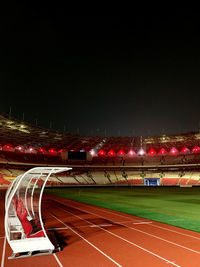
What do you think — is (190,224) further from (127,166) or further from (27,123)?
(127,166)

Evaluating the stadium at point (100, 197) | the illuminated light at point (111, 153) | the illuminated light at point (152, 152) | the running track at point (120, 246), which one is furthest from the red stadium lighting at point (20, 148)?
the running track at point (120, 246)

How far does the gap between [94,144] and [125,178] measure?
1735 centimetres

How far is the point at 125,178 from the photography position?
6475 cm

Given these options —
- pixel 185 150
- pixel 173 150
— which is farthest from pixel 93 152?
pixel 185 150

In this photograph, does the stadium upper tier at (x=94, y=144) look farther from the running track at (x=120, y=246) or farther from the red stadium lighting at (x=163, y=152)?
the running track at (x=120, y=246)

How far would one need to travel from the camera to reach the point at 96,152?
76.6 meters

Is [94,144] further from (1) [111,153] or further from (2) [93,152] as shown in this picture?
(1) [111,153]

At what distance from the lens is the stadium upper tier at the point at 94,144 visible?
6231cm

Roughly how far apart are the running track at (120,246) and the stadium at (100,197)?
0.03m

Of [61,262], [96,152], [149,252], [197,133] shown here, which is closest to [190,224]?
[149,252]

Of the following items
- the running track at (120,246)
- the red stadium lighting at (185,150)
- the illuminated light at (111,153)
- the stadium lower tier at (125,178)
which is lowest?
the stadium lower tier at (125,178)

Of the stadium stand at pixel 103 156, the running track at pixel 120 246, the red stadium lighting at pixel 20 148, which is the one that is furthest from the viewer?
A: the red stadium lighting at pixel 20 148

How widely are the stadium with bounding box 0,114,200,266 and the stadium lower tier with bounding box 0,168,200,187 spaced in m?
0.25

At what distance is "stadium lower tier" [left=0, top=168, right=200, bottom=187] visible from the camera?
58.9 m
